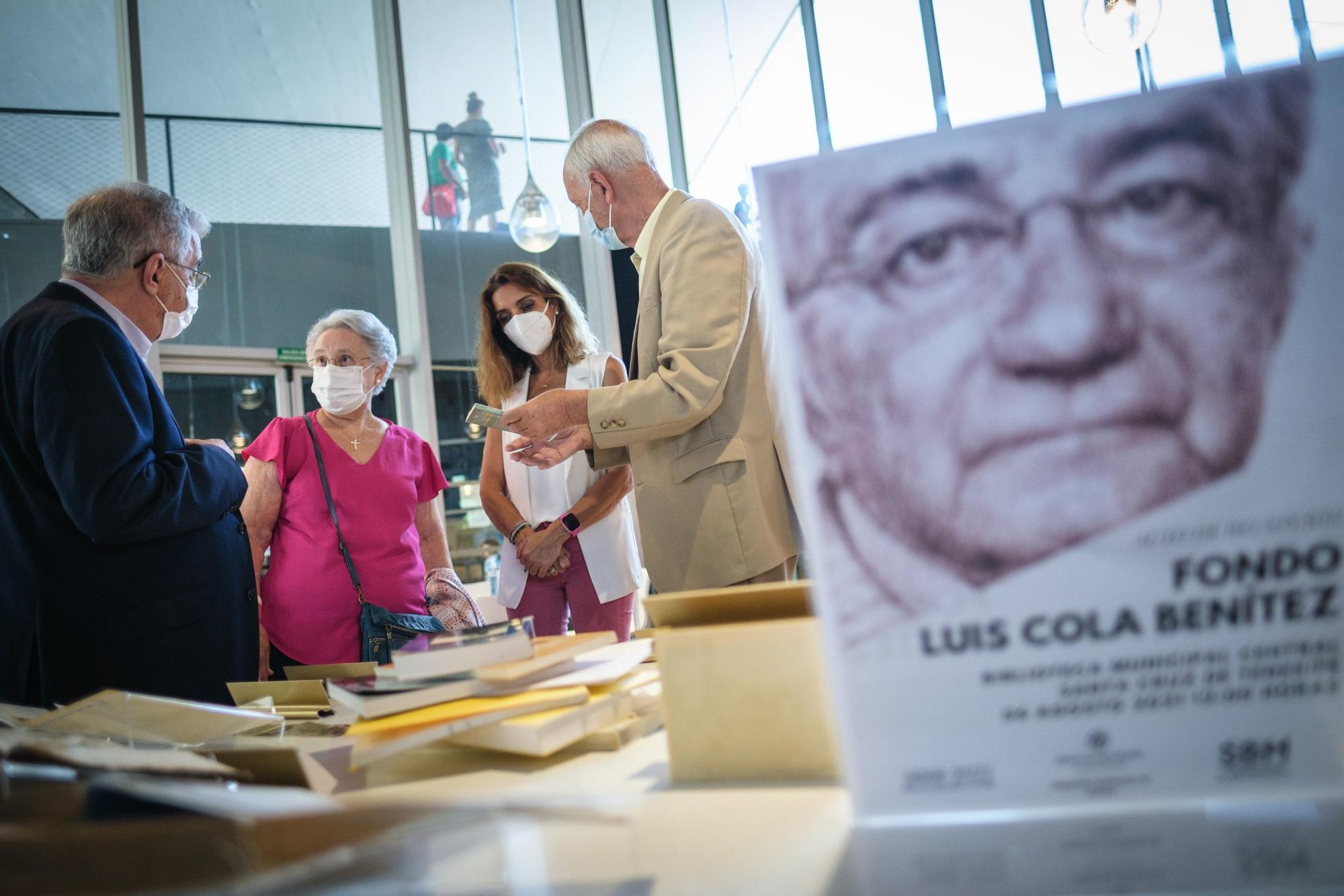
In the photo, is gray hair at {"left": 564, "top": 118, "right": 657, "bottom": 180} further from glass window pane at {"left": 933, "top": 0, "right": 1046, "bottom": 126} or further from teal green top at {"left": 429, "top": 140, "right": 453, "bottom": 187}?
teal green top at {"left": 429, "top": 140, "right": 453, "bottom": 187}

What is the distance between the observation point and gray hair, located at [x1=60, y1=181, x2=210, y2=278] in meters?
1.68

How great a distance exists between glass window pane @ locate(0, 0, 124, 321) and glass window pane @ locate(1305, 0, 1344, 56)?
5810mm

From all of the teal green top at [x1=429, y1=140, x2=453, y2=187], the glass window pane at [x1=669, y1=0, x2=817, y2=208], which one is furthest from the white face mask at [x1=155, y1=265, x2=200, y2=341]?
the teal green top at [x1=429, y1=140, x2=453, y2=187]

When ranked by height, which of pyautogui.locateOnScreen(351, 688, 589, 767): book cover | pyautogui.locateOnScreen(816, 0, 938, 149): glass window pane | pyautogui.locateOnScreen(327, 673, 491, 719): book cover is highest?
pyautogui.locateOnScreen(816, 0, 938, 149): glass window pane

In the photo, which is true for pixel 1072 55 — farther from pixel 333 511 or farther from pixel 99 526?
pixel 99 526

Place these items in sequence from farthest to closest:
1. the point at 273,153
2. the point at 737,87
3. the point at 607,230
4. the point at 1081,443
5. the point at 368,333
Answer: the point at 737,87
the point at 273,153
the point at 368,333
the point at 607,230
the point at 1081,443

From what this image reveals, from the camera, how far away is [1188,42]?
421 centimetres

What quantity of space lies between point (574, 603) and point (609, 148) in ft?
3.96

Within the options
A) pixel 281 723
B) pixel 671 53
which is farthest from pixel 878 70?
pixel 281 723

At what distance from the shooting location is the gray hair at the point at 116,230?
168 centimetres

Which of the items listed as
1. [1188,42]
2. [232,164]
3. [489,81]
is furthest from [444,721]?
[489,81]

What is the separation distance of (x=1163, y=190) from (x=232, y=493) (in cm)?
158

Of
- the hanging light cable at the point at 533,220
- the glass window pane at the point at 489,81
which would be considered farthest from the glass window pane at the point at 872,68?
the glass window pane at the point at 489,81

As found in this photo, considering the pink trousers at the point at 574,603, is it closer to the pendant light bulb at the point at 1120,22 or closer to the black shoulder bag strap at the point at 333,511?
the black shoulder bag strap at the point at 333,511
